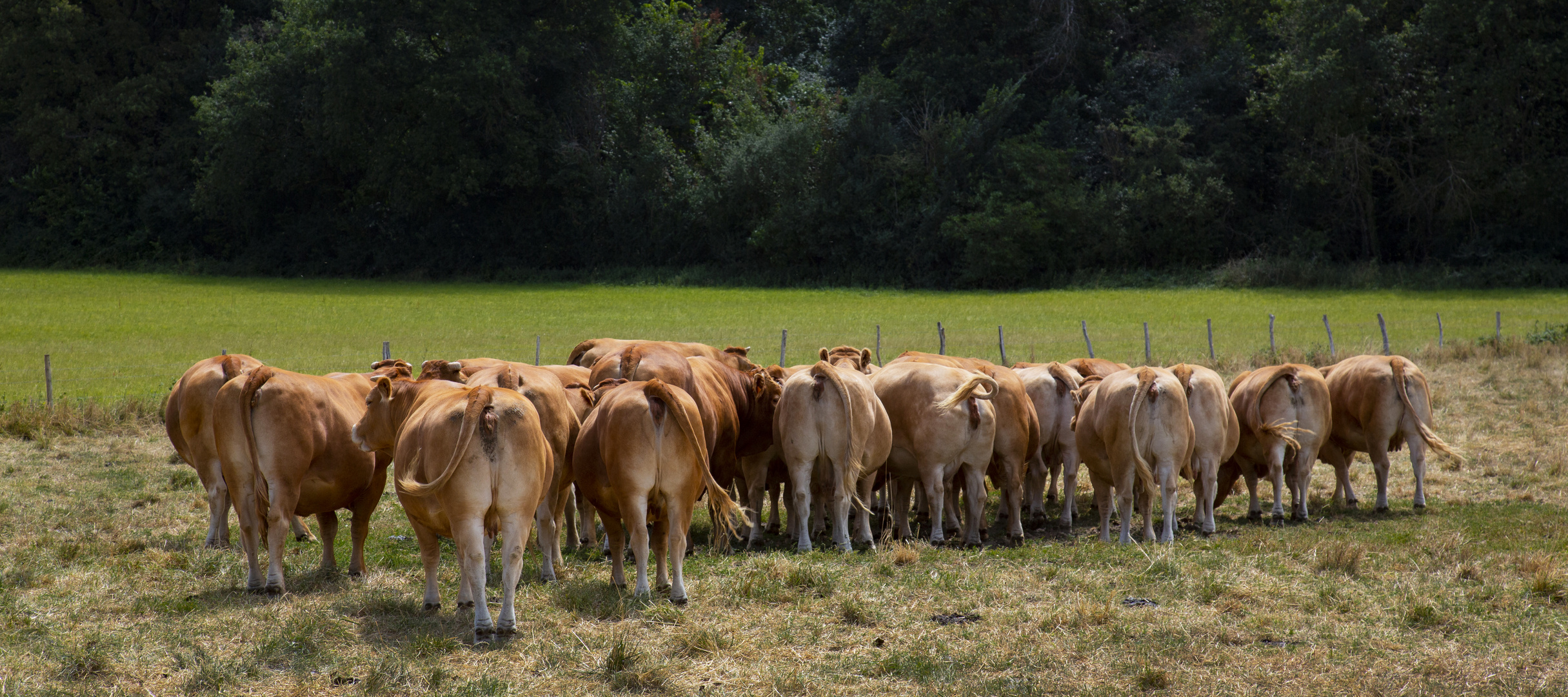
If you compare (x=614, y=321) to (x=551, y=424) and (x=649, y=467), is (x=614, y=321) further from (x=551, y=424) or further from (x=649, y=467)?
(x=649, y=467)

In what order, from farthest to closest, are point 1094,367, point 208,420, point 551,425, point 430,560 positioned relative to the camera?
point 1094,367 < point 208,420 < point 551,425 < point 430,560

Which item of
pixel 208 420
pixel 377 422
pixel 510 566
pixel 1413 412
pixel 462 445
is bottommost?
pixel 510 566

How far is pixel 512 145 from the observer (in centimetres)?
5591

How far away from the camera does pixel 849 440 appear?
11.0m

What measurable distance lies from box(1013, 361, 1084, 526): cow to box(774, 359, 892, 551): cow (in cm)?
256

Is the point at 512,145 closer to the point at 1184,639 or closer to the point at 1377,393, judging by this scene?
the point at 1377,393

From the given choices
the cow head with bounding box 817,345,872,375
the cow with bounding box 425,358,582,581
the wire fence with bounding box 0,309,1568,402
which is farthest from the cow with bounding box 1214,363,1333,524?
the wire fence with bounding box 0,309,1568,402

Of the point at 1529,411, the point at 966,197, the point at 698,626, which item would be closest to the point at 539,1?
the point at 966,197

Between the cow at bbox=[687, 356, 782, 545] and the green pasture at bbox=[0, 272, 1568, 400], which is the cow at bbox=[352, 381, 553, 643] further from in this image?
the green pasture at bbox=[0, 272, 1568, 400]

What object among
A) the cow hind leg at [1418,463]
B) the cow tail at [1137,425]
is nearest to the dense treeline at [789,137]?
the cow hind leg at [1418,463]

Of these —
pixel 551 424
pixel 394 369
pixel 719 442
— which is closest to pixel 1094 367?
pixel 719 442

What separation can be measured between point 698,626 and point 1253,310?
114 ft

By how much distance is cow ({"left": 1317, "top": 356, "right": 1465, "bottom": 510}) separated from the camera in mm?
12852

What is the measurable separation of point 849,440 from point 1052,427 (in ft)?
10.7
